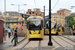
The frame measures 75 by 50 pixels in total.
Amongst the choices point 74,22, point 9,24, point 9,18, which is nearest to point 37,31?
point 74,22

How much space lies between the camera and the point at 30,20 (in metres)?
20.4

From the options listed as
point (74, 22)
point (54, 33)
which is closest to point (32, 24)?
point (54, 33)

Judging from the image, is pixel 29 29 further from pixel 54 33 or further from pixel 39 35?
pixel 54 33

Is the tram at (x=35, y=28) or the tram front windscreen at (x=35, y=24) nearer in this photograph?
the tram at (x=35, y=28)

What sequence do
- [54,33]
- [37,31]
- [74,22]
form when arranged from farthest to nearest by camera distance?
1. [74,22]
2. [54,33]
3. [37,31]

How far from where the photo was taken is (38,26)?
20.0m

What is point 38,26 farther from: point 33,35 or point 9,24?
point 9,24

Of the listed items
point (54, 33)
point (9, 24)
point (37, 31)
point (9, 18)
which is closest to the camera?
point (37, 31)

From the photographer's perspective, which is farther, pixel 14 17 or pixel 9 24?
pixel 14 17

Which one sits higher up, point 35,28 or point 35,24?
point 35,24

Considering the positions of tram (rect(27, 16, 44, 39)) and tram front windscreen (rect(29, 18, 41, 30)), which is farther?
tram front windscreen (rect(29, 18, 41, 30))

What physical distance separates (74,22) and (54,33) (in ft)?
208

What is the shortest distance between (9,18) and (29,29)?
90.3 m

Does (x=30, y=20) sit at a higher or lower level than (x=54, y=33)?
higher
